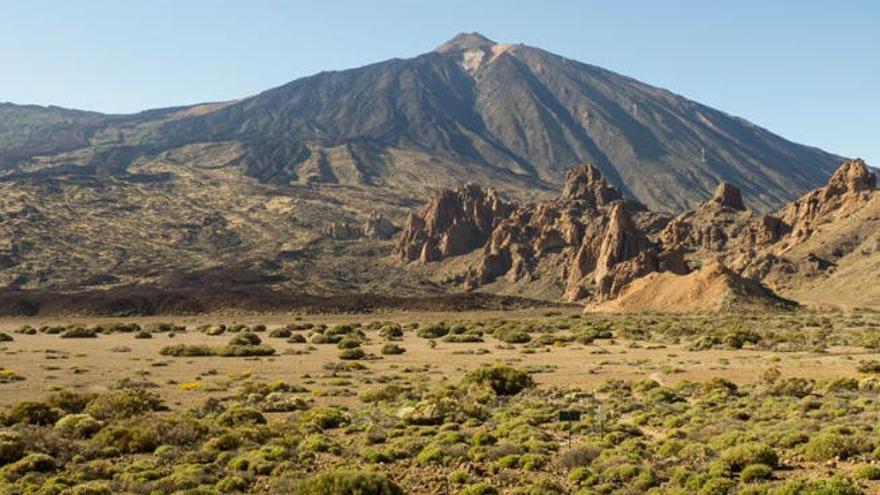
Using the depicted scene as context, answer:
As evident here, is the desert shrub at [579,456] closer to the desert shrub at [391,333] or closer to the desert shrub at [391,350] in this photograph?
the desert shrub at [391,350]

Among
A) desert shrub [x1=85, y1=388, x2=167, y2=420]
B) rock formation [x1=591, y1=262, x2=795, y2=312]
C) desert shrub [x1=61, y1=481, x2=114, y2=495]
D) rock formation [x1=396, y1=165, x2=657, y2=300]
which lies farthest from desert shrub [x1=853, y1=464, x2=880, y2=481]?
rock formation [x1=396, y1=165, x2=657, y2=300]

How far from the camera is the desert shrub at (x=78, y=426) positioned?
2427cm

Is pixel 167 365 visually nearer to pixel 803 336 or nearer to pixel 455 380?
pixel 455 380

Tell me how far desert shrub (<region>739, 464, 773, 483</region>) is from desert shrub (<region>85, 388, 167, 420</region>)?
20184mm

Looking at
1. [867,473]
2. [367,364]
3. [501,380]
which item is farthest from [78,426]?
[367,364]

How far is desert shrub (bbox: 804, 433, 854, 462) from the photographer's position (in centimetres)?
1917

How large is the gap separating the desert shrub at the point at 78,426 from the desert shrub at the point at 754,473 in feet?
62.9

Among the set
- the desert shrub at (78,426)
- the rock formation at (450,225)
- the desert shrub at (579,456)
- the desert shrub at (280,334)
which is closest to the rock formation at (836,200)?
the rock formation at (450,225)

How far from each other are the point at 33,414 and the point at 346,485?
1593cm

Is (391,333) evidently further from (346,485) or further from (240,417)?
(346,485)

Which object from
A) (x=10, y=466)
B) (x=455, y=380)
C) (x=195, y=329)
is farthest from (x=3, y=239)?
(x=10, y=466)

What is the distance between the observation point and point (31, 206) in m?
182

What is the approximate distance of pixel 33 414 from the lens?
2673 cm

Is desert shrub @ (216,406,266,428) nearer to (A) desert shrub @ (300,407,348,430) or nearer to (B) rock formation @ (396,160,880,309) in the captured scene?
(A) desert shrub @ (300,407,348,430)
